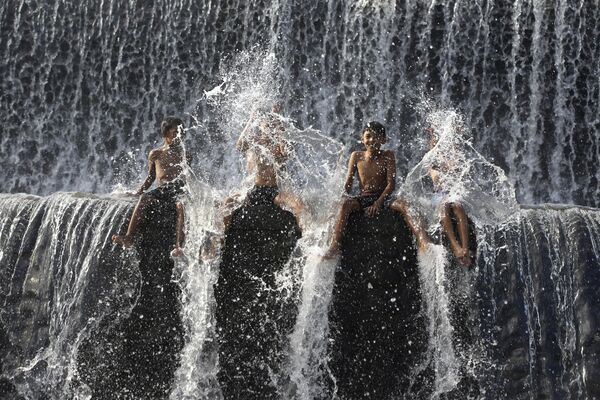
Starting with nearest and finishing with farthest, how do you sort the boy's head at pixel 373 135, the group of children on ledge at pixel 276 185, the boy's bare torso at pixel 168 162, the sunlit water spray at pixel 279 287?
the group of children on ledge at pixel 276 185 < the sunlit water spray at pixel 279 287 < the boy's head at pixel 373 135 < the boy's bare torso at pixel 168 162

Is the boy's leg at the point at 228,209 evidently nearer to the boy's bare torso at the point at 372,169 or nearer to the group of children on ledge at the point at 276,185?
the group of children on ledge at the point at 276,185

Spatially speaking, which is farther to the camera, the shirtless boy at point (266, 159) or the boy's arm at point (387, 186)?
the shirtless boy at point (266, 159)

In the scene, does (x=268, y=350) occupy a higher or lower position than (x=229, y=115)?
lower

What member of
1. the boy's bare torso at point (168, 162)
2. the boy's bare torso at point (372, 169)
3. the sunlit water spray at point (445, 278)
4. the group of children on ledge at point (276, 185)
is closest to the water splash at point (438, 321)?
the sunlit water spray at point (445, 278)

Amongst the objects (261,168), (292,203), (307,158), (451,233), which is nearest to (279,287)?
(292,203)

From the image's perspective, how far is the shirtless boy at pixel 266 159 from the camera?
6.94 m

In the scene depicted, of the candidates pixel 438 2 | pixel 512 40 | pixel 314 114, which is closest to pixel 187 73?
pixel 314 114

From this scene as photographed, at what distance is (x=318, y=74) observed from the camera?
1215cm

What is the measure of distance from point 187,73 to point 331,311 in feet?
21.2

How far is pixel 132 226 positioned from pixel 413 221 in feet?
6.49

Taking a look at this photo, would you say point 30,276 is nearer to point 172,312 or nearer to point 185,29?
point 172,312

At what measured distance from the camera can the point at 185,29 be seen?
1262 cm

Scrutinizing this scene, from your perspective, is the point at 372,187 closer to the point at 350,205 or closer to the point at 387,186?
the point at 387,186

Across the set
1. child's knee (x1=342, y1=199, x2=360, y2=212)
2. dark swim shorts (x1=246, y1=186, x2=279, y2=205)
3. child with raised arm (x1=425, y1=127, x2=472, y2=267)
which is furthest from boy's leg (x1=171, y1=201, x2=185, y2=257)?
child with raised arm (x1=425, y1=127, x2=472, y2=267)
